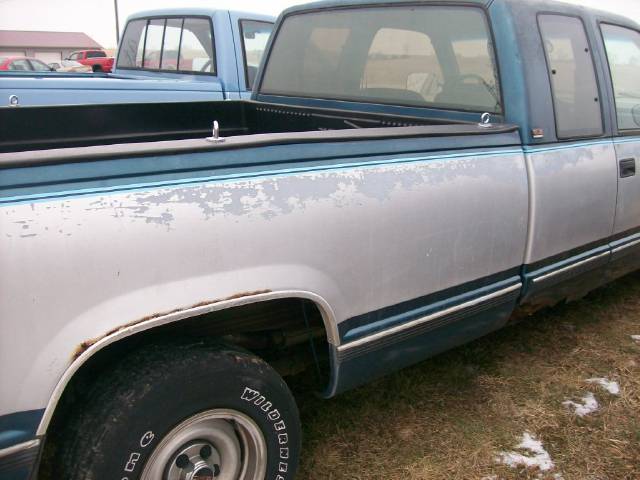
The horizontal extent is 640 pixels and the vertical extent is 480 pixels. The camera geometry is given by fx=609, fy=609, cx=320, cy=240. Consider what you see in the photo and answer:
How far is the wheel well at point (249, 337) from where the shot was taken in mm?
1866

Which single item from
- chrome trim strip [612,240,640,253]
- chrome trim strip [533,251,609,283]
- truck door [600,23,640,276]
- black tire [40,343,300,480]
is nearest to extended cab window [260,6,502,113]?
chrome trim strip [533,251,609,283]

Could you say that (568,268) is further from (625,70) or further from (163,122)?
(163,122)

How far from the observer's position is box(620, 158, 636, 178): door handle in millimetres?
3221

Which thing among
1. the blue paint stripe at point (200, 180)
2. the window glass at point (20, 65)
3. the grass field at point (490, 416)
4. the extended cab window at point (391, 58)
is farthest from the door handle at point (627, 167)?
the window glass at point (20, 65)

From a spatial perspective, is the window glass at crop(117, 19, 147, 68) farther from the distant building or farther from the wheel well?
the distant building

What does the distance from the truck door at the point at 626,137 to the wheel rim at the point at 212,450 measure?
232cm

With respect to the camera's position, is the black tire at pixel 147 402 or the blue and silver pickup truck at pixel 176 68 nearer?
the black tire at pixel 147 402

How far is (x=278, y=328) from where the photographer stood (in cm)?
236

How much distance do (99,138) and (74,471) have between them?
1.92 m

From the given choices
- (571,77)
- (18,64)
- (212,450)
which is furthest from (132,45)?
(18,64)

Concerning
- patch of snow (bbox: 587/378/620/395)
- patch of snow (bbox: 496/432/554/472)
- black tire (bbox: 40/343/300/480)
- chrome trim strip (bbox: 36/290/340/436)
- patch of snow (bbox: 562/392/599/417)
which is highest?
chrome trim strip (bbox: 36/290/340/436)

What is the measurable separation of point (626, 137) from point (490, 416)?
1.72 meters

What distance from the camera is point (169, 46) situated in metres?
5.88

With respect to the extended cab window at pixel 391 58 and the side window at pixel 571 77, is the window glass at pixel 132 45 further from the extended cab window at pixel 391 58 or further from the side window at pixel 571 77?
the side window at pixel 571 77
